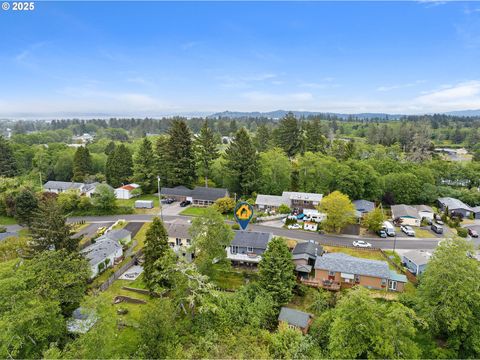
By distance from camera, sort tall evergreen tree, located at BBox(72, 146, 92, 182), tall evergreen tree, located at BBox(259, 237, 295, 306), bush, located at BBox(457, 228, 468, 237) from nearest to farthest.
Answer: tall evergreen tree, located at BBox(259, 237, 295, 306) → bush, located at BBox(457, 228, 468, 237) → tall evergreen tree, located at BBox(72, 146, 92, 182)

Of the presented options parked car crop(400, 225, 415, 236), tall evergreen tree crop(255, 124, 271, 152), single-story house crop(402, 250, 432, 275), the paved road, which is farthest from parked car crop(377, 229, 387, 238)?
tall evergreen tree crop(255, 124, 271, 152)

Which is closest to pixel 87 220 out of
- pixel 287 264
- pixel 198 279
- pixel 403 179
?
pixel 198 279

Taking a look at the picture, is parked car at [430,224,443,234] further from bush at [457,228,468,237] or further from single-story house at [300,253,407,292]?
single-story house at [300,253,407,292]

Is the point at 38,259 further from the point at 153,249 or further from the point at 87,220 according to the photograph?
the point at 87,220

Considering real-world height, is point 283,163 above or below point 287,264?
above

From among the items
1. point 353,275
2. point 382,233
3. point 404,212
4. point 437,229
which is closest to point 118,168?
point 353,275

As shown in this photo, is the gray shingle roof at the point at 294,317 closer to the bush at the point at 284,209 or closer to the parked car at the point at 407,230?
the bush at the point at 284,209
